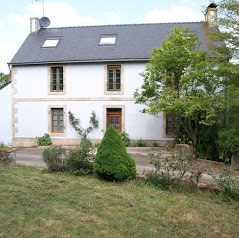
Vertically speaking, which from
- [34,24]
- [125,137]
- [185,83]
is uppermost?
[34,24]

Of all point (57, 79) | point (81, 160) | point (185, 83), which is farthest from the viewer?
point (57, 79)

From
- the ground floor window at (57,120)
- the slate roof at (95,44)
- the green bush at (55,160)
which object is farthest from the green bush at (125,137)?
the green bush at (55,160)

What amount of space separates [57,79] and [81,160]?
33.0 ft

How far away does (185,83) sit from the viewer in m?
13.1

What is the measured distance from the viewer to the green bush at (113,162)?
25.9 ft

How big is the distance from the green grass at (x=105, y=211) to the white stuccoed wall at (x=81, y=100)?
30.7 ft

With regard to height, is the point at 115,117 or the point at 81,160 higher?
the point at 115,117

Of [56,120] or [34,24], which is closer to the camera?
[56,120]

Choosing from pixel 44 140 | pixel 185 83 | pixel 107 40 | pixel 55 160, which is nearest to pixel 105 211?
pixel 55 160

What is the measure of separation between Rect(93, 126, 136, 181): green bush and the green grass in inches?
11.0

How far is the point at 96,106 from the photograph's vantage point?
17.4 m

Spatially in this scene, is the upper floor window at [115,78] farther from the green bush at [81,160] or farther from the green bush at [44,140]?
the green bush at [81,160]

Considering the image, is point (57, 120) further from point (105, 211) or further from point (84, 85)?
point (105, 211)

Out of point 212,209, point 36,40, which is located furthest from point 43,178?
point 36,40
